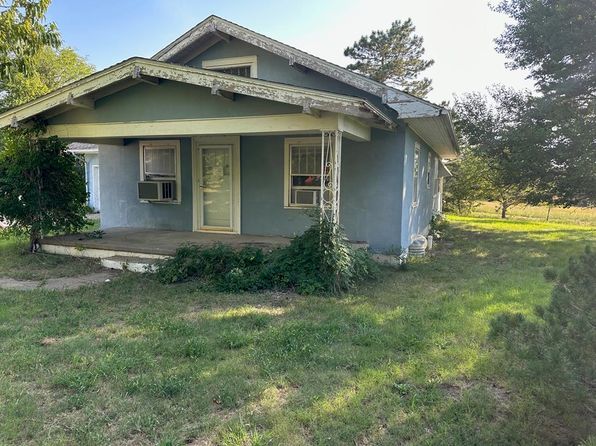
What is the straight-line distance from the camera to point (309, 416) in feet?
8.75

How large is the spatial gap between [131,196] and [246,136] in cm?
332

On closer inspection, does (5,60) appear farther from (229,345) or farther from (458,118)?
(458,118)

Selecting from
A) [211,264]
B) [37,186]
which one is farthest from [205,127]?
[37,186]

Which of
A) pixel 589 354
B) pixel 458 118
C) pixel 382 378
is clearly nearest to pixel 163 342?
pixel 382 378

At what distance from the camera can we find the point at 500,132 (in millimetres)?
13180

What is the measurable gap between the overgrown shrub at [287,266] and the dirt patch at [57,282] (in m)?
0.94

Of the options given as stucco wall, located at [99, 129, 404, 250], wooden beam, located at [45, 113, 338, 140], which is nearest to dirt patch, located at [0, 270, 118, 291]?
wooden beam, located at [45, 113, 338, 140]

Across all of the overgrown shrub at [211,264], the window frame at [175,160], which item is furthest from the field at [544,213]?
the overgrown shrub at [211,264]

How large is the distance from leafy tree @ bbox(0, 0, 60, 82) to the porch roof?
67 cm

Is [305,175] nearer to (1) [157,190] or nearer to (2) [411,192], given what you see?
(2) [411,192]

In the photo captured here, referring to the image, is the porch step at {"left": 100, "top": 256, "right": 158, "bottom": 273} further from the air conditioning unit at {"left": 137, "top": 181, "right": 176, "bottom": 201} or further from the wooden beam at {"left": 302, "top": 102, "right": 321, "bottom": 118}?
the wooden beam at {"left": 302, "top": 102, "right": 321, "bottom": 118}

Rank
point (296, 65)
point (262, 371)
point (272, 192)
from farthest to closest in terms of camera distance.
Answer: point (272, 192), point (296, 65), point (262, 371)

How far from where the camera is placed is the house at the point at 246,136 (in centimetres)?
596

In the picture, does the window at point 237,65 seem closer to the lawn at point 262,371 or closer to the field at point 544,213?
the lawn at point 262,371
